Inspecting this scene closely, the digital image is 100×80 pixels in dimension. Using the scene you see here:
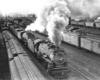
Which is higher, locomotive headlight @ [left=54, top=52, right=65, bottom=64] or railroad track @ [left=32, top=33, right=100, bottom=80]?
locomotive headlight @ [left=54, top=52, right=65, bottom=64]

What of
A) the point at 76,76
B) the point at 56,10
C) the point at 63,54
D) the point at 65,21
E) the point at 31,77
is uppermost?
Result: the point at 56,10

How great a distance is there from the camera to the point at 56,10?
34.7 ft

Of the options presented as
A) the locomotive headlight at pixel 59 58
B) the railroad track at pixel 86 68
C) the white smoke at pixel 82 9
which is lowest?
the railroad track at pixel 86 68

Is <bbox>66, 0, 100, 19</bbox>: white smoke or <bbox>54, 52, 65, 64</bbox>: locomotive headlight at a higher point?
<bbox>66, 0, 100, 19</bbox>: white smoke

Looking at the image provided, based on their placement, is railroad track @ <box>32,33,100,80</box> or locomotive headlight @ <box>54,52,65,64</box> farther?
railroad track @ <box>32,33,100,80</box>

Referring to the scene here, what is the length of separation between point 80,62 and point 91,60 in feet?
4.83

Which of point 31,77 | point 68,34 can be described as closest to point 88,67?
point 31,77

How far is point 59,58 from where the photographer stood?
10.5 metres

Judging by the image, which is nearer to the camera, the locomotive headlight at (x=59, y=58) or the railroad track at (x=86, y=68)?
the locomotive headlight at (x=59, y=58)

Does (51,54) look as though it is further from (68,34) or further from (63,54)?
(68,34)

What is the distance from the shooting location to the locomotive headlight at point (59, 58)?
1044 centimetres

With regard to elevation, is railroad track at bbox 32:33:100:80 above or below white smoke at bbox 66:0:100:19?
below

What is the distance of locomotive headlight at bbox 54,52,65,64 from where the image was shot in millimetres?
10438

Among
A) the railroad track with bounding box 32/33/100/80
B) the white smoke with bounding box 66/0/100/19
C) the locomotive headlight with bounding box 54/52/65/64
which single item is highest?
the white smoke with bounding box 66/0/100/19
